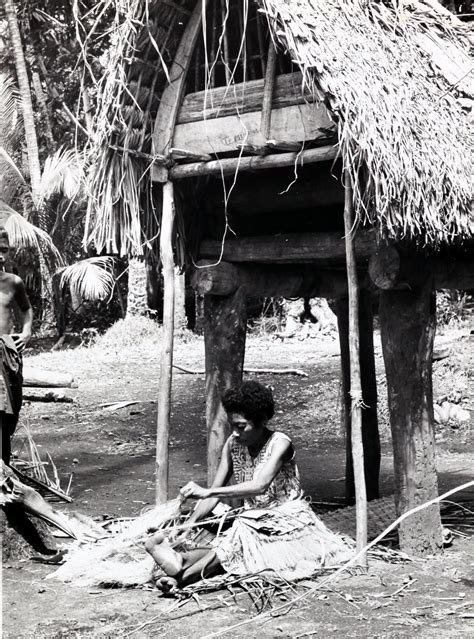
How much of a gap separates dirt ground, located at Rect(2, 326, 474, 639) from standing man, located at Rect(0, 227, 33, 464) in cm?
104

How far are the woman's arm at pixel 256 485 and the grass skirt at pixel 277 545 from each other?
0.66ft

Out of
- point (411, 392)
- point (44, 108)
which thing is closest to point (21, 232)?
point (44, 108)

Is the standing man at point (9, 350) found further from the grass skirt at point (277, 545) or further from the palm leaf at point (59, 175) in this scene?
the palm leaf at point (59, 175)

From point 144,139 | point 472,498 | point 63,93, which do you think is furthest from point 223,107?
point 63,93

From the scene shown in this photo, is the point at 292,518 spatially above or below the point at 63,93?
below

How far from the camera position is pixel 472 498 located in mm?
7211

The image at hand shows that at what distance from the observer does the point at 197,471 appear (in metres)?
8.73

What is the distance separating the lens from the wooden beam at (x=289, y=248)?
586 centimetres

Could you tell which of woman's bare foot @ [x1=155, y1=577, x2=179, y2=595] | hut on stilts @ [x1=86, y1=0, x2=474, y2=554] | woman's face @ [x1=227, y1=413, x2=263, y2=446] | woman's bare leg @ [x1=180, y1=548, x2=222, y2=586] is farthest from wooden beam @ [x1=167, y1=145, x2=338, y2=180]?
woman's bare foot @ [x1=155, y1=577, x2=179, y2=595]

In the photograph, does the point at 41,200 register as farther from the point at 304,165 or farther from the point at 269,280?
the point at 304,165

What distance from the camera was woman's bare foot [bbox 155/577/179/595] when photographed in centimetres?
456

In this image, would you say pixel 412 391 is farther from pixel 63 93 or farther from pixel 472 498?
pixel 63 93

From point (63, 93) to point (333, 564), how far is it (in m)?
13.7

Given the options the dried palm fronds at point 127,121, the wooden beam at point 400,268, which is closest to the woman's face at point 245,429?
the wooden beam at point 400,268
